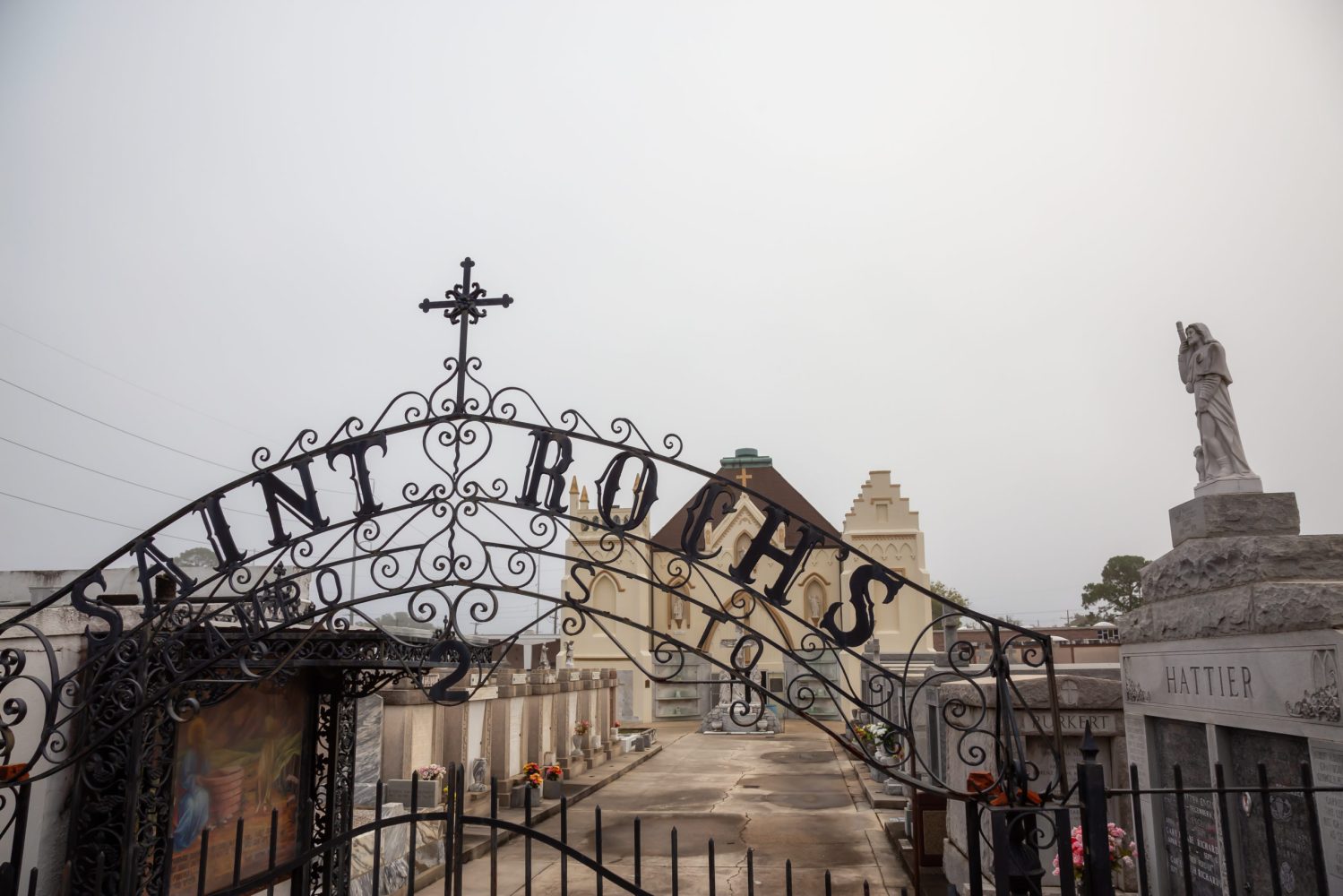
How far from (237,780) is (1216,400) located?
774 cm

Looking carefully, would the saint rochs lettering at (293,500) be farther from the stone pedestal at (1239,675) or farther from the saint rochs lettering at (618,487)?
the stone pedestal at (1239,675)

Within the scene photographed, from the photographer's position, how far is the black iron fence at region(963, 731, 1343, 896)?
3.67 m

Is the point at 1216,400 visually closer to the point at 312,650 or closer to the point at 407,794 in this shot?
the point at 312,650

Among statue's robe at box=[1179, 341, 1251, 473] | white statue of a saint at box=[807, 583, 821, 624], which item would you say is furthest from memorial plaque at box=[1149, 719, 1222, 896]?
white statue of a saint at box=[807, 583, 821, 624]

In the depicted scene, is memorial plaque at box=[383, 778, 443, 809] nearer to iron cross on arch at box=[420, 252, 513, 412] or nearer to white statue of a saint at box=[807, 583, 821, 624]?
iron cross on arch at box=[420, 252, 513, 412]

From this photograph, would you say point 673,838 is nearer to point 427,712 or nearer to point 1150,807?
point 1150,807

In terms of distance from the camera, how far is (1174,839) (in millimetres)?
5727

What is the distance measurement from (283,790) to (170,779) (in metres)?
2.09

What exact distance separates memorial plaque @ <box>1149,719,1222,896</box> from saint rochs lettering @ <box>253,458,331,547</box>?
5107 mm

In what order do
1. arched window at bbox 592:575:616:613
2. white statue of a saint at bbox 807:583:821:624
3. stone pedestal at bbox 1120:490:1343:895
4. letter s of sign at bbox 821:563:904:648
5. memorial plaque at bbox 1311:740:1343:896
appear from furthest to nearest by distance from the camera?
arched window at bbox 592:575:616:613, white statue of a saint at bbox 807:583:821:624, letter s of sign at bbox 821:563:904:648, stone pedestal at bbox 1120:490:1343:895, memorial plaque at bbox 1311:740:1343:896

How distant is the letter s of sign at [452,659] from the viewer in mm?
4684

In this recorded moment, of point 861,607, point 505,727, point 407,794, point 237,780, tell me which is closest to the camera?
point 861,607

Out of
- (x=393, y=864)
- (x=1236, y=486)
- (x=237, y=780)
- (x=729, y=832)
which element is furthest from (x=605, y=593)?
(x=1236, y=486)

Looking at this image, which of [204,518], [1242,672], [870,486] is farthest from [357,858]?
[870,486]
